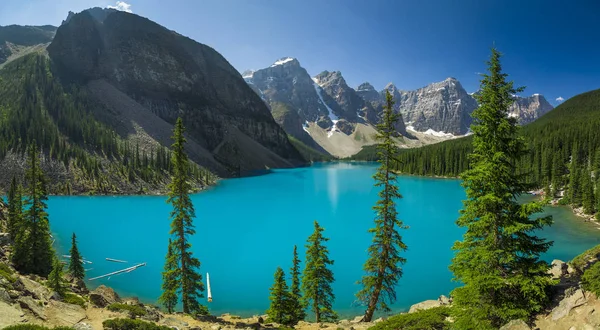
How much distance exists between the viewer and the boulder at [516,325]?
9073 mm

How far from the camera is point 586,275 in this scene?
925 centimetres

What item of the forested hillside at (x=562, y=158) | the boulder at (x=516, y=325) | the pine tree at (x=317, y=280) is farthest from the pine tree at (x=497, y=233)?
the pine tree at (x=317, y=280)

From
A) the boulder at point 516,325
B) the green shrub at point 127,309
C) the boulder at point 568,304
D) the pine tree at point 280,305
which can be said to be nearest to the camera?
the boulder at point 568,304

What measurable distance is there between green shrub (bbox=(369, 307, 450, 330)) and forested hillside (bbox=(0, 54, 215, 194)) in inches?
3643

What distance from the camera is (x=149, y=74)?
557 feet

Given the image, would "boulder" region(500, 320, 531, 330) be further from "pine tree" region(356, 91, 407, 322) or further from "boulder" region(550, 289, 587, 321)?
"pine tree" region(356, 91, 407, 322)

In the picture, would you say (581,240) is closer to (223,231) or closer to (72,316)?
(223,231)

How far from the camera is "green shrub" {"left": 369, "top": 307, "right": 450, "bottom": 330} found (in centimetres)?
1211

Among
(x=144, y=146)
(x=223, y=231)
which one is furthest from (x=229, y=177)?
(x=223, y=231)

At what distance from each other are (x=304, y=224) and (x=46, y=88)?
443 feet

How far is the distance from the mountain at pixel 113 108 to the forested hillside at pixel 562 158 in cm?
8826

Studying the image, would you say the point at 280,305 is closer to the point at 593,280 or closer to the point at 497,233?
the point at 497,233

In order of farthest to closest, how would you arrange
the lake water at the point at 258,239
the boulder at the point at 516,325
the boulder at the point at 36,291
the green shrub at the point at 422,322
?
the lake water at the point at 258,239, the boulder at the point at 36,291, the green shrub at the point at 422,322, the boulder at the point at 516,325

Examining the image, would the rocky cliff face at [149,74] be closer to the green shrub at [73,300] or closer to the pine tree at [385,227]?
the green shrub at [73,300]
